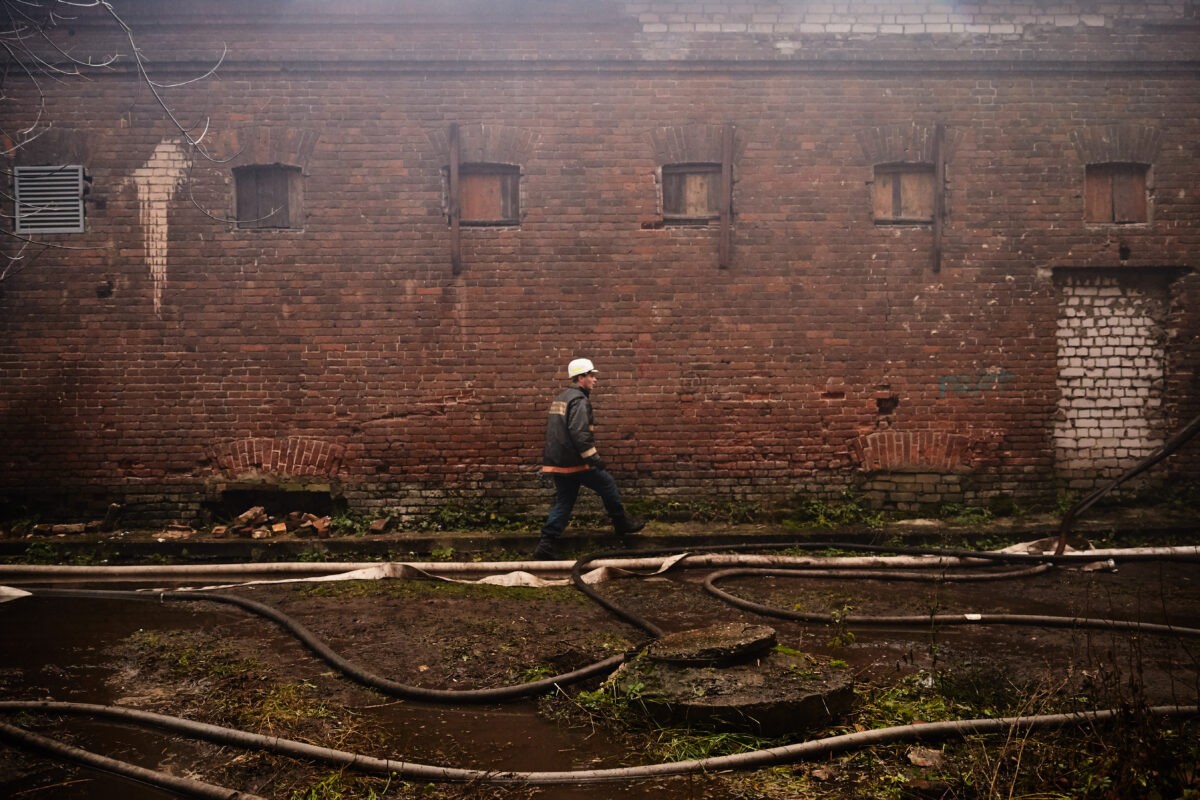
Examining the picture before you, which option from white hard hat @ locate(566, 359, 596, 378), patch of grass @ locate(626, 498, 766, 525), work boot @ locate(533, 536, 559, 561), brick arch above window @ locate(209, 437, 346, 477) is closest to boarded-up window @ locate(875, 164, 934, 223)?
patch of grass @ locate(626, 498, 766, 525)

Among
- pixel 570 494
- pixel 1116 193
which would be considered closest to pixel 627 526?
pixel 570 494

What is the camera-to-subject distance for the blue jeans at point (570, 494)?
7.97 meters

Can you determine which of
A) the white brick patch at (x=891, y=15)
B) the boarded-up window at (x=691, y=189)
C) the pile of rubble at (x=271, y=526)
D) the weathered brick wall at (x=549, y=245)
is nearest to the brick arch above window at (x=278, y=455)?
the weathered brick wall at (x=549, y=245)

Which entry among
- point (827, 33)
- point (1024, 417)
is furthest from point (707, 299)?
point (1024, 417)

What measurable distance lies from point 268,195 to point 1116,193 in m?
8.96

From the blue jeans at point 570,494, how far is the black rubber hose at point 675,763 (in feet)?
13.7

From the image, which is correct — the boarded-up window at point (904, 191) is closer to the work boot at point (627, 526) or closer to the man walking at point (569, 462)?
the man walking at point (569, 462)

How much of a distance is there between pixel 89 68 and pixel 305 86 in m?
2.19

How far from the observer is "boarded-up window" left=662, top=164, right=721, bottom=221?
9109 millimetres

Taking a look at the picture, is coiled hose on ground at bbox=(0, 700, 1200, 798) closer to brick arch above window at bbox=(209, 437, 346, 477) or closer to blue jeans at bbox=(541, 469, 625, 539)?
blue jeans at bbox=(541, 469, 625, 539)

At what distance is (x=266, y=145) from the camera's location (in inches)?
352

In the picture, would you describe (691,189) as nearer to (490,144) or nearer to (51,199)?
(490,144)

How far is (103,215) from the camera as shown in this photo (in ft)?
29.4

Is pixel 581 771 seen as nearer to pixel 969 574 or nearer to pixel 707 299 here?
pixel 969 574
